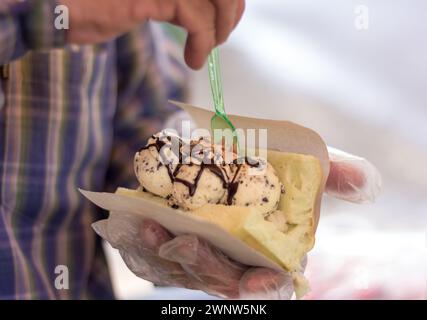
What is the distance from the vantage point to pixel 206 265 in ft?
2.73

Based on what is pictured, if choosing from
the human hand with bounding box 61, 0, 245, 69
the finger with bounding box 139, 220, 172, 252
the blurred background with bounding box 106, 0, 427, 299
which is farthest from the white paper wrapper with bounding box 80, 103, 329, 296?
the blurred background with bounding box 106, 0, 427, 299

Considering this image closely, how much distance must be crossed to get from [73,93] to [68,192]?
0.69 feet

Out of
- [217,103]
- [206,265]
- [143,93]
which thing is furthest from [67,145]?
[206,265]

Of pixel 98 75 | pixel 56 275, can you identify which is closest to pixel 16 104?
pixel 98 75

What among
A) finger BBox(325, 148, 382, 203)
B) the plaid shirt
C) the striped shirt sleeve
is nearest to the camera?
finger BBox(325, 148, 382, 203)

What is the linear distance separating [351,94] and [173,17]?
0.44 metres

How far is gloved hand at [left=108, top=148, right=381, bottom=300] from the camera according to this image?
814mm

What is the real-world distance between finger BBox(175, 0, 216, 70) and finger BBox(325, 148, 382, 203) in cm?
30

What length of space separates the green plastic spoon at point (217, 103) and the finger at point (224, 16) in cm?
3

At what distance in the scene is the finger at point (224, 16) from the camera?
0.93 metres

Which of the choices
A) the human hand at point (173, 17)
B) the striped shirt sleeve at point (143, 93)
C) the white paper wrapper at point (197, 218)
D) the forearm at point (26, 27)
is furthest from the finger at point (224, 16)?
the striped shirt sleeve at point (143, 93)

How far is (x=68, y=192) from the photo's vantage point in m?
1.20

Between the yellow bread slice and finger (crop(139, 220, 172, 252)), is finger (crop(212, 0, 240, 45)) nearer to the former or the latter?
the yellow bread slice

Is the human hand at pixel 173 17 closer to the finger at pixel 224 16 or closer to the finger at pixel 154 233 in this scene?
the finger at pixel 224 16
